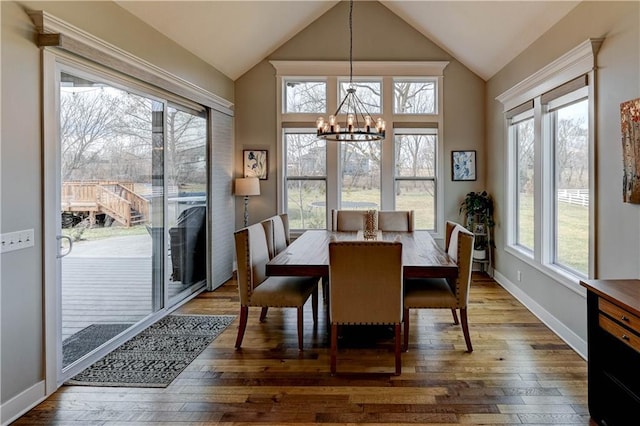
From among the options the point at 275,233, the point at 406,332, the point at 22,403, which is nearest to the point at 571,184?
the point at 406,332

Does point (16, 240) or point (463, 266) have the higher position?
point (16, 240)

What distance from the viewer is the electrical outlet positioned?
225 cm

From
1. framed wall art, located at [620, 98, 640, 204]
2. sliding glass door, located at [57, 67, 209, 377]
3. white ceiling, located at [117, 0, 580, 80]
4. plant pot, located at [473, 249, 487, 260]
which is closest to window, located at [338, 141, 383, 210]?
plant pot, located at [473, 249, 487, 260]

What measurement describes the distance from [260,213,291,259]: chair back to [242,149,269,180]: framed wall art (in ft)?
4.57

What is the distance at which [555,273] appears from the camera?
146 inches

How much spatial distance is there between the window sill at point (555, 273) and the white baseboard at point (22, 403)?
3901 mm

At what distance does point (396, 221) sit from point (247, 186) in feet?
6.89

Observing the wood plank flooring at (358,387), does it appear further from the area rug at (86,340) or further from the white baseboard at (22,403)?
the area rug at (86,340)

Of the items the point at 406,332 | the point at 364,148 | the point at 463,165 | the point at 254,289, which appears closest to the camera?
the point at 406,332

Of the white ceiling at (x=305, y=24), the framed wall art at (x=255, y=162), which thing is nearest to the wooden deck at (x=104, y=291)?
the white ceiling at (x=305, y=24)

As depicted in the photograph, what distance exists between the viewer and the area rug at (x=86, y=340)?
2.88 metres

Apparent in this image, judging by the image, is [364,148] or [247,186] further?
[364,148]

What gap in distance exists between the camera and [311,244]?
154 inches

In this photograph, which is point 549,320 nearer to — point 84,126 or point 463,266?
point 463,266
